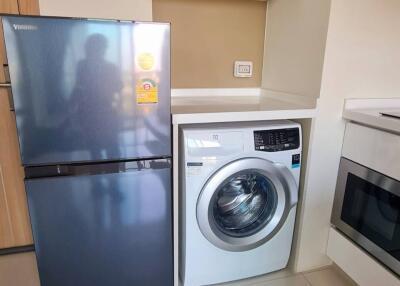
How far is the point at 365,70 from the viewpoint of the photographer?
1500mm

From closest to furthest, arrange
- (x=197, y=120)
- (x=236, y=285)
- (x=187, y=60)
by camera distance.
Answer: (x=197, y=120), (x=236, y=285), (x=187, y=60)

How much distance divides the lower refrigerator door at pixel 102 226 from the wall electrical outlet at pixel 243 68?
1055mm

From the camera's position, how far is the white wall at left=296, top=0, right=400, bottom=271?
1.42 meters

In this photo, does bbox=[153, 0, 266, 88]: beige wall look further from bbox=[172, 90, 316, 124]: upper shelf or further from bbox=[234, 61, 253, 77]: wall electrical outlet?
bbox=[172, 90, 316, 124]: upper shelf

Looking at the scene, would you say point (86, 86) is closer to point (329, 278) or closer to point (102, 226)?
point (102, 226)

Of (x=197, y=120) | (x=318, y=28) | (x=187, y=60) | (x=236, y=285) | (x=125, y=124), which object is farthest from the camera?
(x=187, y=60)

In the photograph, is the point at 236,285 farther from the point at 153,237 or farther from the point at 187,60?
the point at 187,60

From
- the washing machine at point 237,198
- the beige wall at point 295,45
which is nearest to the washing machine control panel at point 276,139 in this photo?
the washing machine at point 237,198

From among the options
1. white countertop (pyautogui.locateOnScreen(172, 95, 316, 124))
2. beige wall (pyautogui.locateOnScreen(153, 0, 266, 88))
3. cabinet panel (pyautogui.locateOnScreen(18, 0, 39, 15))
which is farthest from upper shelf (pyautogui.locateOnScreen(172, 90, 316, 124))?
cabinet panel (pyautogui.locateOnScreen(18, 0, 39, 15))

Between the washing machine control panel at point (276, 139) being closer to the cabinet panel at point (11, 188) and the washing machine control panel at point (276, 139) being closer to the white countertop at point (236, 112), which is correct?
the white countertop at point (236, 112)

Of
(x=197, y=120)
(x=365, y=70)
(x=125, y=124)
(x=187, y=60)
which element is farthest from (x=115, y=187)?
(x=365, y=70)

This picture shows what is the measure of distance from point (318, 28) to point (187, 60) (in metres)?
0.83

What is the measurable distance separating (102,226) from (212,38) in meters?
1.37

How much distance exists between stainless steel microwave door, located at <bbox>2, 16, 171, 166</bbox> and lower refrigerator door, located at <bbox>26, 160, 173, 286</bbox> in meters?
0.12
